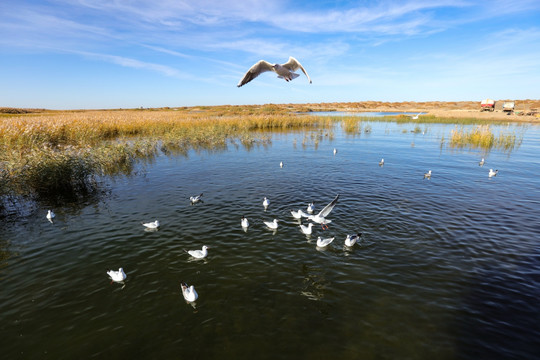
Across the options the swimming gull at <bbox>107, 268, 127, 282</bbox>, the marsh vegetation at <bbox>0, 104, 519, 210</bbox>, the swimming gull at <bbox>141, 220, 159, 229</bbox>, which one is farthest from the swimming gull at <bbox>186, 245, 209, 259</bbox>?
the marsh vegetation at <bbox>0, 104, 519, 210</bbox>

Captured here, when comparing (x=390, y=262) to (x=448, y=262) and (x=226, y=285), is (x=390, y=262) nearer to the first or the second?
(x=448, y=262)

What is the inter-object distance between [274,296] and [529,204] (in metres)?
15.6

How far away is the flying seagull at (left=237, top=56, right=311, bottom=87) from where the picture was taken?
436 inches

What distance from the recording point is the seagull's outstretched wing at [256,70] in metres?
10.8

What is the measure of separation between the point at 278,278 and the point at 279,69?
927 centimetres

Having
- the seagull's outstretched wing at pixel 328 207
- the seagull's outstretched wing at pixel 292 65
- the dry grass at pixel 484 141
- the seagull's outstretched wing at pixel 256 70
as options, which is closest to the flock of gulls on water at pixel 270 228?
the seagull's outstretched wing at pixel 328 207

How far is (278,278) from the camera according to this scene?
25.8ft

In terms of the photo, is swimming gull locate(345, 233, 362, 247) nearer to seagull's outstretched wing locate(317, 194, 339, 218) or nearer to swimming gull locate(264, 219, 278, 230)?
seagull's outstretched wing locate(317, 194, 339, 218)

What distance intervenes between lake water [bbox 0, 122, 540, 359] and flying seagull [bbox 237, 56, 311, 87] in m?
6.70

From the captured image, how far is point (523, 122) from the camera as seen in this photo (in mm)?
53562

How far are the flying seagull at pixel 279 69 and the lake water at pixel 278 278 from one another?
670 centimetres

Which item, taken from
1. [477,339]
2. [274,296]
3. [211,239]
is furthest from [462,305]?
[211,239]

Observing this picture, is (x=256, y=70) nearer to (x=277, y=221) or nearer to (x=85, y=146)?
(x=277, y=221)

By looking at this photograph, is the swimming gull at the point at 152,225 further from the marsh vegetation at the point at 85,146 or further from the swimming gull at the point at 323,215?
the marsh vegetation at the point at 85,146
